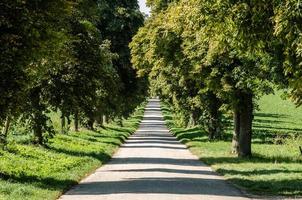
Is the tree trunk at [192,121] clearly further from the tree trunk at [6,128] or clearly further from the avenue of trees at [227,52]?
the tree trunk at [6,128]

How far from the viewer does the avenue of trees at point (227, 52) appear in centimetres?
1378

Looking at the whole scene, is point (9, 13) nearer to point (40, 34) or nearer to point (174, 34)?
point (40, 34)

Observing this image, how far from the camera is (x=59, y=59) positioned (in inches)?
813

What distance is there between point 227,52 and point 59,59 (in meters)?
9.33

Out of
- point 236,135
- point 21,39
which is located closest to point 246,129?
point 236,135

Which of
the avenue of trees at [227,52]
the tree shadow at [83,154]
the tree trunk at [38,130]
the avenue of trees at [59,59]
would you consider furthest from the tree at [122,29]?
the tree trunk at [38,130]

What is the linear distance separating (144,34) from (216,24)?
2532 cm

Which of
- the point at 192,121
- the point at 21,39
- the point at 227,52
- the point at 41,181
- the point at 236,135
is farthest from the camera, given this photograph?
the point at 192,121

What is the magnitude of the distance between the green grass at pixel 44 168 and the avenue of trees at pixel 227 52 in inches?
244

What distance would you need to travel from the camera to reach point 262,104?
354ft

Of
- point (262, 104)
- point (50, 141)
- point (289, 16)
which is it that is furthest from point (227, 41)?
point (262, 104)

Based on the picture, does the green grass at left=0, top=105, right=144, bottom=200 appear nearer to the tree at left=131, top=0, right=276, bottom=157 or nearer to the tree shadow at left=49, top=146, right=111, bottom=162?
the tree shadow at left=49, top=146, right=111, bottom=162

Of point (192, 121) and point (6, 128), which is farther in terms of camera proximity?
point (192, 121)

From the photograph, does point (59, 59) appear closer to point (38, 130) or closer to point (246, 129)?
point (38, 130)
